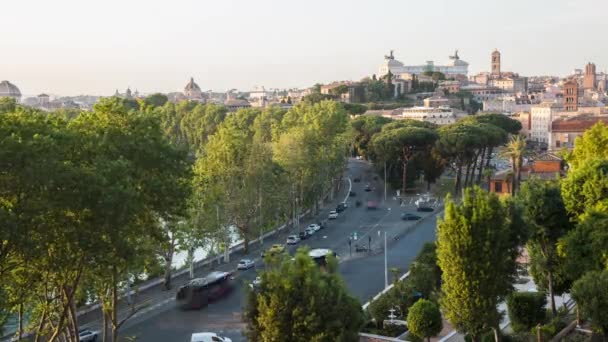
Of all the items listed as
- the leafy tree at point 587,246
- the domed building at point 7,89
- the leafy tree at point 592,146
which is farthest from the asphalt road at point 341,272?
the domed building at point 7,89

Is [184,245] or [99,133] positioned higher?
[99,133]

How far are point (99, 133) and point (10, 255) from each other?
3855mm

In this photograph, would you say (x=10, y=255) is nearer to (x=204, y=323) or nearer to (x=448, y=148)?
(x=204, y=323)

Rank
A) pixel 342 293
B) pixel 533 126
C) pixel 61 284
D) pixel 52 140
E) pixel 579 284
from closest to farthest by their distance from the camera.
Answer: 1. pixel 342 293
2. pixel 52 140
3. pixel 61 284
4. pixel 579 284
5. pixel 533 126

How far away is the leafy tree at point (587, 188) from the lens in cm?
2175

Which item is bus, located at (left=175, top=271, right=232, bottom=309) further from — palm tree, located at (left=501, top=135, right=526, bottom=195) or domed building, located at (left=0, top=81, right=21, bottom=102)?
domed building, located at (left=0, top=81, right=21, bottom=102)

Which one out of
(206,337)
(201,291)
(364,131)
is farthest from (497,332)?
(364,131)

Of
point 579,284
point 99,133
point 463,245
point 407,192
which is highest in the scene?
point 99,133

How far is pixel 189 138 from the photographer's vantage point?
93.4 meters

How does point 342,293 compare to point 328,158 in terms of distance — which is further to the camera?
point 328,158

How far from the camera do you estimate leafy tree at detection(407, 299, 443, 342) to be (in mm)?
21031

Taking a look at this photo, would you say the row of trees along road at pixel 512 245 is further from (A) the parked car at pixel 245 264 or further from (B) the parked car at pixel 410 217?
(B) the parked car at pixel 410 217

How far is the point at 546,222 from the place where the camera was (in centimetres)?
2298

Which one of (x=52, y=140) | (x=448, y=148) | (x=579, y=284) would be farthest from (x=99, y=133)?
(x=448, y=148)
